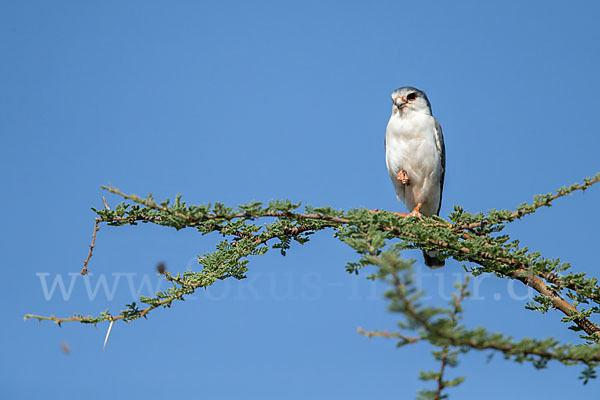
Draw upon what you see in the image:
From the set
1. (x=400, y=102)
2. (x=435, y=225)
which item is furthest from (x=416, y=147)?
(x=435, y=225)

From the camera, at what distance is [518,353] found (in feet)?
7.69

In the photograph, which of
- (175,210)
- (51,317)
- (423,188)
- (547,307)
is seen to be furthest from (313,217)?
(423,188)

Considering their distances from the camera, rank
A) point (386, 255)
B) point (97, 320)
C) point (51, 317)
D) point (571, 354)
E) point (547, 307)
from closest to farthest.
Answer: point (386, 255) < point (571, 354) < point (51, 317) < point (97, 320) < point (547, 307)

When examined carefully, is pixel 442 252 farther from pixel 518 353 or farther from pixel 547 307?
pixel 518 353

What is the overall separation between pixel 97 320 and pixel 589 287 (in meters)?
3.22

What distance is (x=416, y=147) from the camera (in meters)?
8.18

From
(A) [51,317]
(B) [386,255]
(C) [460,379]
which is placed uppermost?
(A) [51,317]

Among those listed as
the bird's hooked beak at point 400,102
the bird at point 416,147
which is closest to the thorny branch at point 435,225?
the bird at point 416,147

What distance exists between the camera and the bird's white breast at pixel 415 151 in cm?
820

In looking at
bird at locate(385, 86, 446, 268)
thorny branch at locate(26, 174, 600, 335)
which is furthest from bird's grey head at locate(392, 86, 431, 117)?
thorny branch at locate(26, 174, 600, 335)

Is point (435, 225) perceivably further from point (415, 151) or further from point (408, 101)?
point (408, 101)

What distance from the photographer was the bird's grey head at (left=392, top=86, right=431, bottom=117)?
844 centimetres

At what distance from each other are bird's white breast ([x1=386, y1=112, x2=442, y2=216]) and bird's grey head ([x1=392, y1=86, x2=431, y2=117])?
8 centimetres

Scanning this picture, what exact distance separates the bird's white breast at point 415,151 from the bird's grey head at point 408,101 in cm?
8
